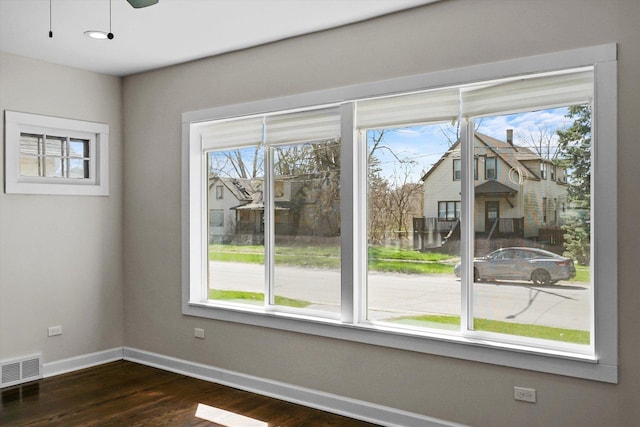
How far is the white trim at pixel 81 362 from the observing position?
4.77 m

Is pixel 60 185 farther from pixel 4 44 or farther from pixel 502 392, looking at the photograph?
pixel 502 392

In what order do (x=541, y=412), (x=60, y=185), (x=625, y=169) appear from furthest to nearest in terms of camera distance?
(x=60, y=185)
(x=541, y=412)
(x=625, y=169)

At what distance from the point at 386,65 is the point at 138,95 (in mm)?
2731

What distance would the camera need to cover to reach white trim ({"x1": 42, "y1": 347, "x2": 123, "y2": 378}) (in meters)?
4.77

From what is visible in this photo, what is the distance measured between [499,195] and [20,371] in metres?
4.11

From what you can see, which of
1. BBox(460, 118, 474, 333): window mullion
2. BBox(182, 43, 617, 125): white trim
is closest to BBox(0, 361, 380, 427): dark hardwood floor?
BBox(460, 118, 474, 333): window mullion

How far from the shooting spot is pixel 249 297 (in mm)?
4609

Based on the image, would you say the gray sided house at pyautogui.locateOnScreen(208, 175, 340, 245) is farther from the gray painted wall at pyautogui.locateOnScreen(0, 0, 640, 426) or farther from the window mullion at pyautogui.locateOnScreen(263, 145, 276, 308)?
the gray painted wall at pyautogui.locateOnScreen(0, 0, 640, 426)

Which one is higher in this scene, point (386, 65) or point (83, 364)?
point (386, 65)

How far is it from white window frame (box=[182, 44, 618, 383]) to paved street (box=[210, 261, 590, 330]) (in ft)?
0.35

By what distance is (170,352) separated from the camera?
16.3 feet

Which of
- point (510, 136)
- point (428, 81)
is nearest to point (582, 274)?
point (510, 136)

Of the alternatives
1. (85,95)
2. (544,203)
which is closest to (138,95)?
(85,95)

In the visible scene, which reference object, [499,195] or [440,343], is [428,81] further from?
[440,343]
